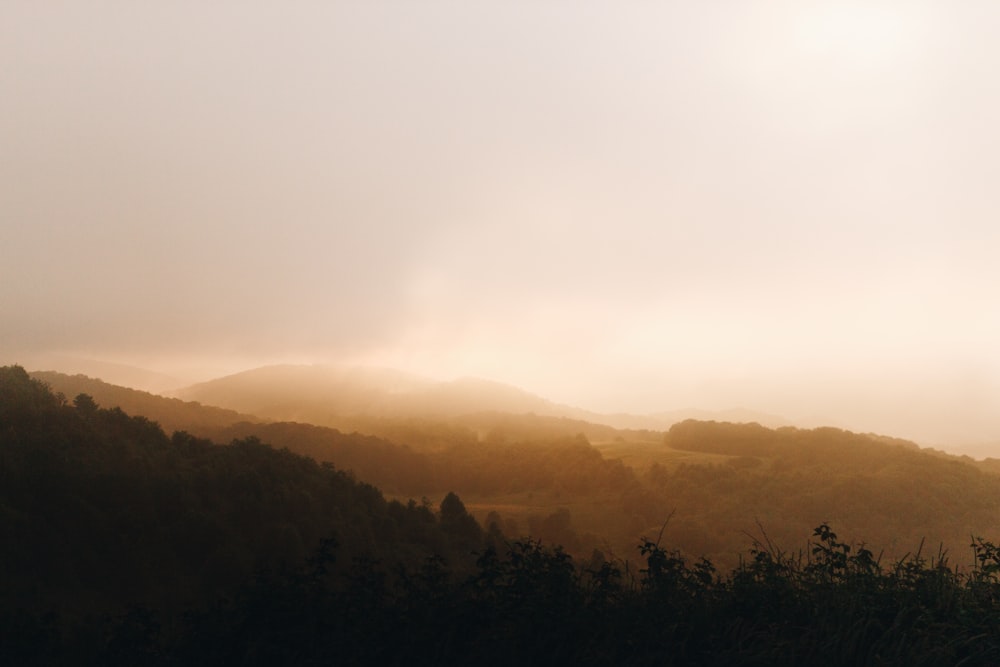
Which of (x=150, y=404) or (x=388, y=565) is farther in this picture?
(x=150, y=404)

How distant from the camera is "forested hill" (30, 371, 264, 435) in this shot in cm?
2852

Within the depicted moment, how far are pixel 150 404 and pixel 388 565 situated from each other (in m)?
25.7

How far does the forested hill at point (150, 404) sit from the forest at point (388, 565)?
0.27 metres

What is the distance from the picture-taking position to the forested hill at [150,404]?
2852cm

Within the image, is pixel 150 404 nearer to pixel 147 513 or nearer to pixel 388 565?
pixel 147 513

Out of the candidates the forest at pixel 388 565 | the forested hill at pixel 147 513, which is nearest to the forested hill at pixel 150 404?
the forest at pixel 388 565

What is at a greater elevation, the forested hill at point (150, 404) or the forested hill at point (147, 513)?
the forested hill at point (150, 404)

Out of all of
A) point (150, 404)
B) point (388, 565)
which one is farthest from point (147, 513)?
point (150, 404)

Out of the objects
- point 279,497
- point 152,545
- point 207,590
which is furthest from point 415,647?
point 279,497

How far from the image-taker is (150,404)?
103 feet

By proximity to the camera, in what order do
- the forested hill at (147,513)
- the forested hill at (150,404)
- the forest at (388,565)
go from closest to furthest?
the forest at (388,565), the forested hill at (147,513), the forested hill at (150,404)

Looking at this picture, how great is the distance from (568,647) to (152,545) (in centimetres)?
1475

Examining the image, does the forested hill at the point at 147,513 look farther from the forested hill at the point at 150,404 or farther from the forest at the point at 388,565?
the forested hill at the point at 150,404

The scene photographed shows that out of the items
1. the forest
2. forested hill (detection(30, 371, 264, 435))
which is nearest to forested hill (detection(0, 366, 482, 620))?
the forest
